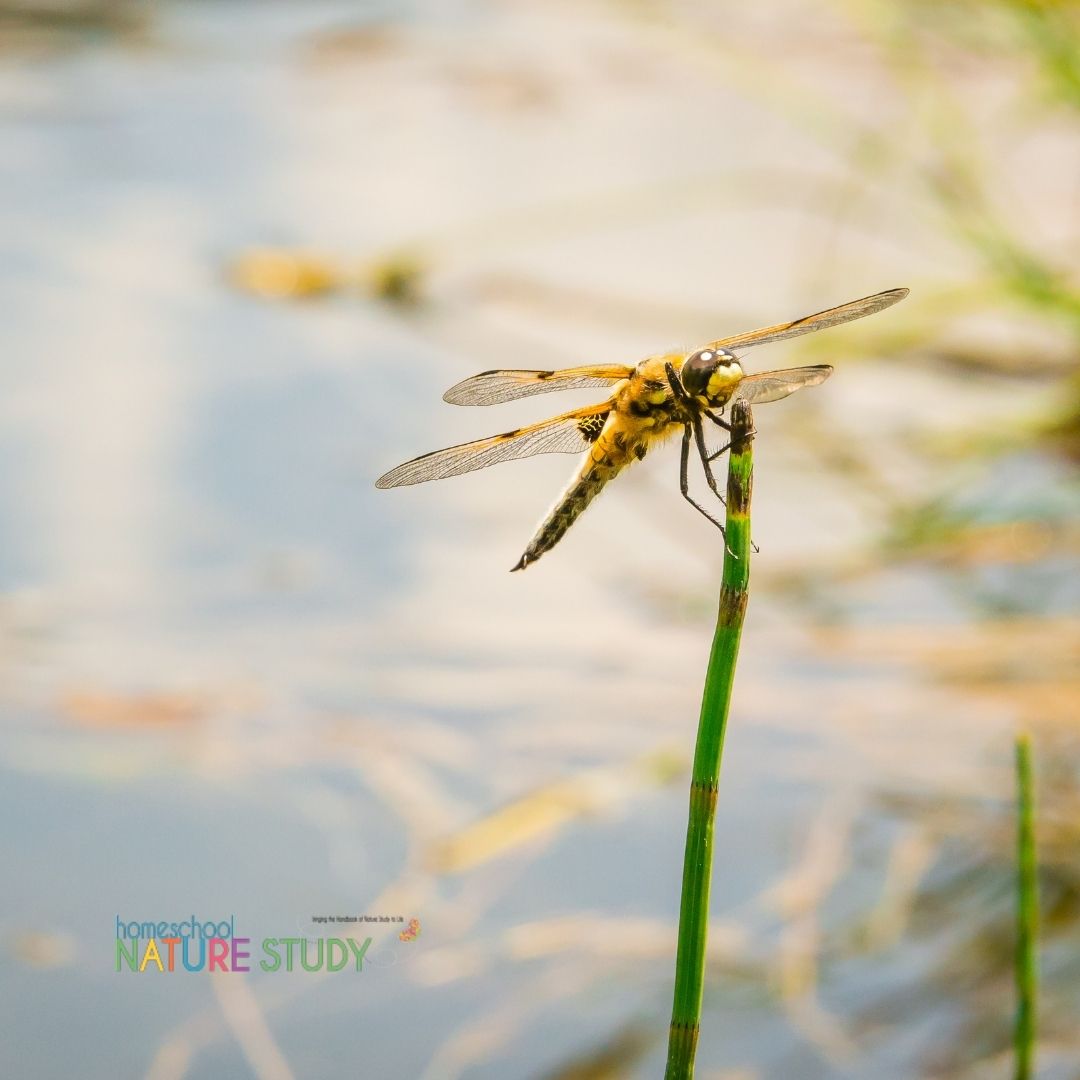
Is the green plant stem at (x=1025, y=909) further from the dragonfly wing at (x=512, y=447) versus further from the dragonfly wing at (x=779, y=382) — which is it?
the dragonfly wing at (x=512, y=447)

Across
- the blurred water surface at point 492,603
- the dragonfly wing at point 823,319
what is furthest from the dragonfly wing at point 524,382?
the blurred water surface at point 492,603

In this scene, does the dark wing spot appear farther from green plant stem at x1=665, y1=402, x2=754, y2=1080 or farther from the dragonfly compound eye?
green plant stem at x1=665, y1=402, x2=754, y2=1080

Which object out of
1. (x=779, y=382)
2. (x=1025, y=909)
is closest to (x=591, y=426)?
(x=779, y=382)

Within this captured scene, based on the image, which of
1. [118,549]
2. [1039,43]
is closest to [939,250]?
[1039,43]

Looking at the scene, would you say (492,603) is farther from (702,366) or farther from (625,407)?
(702,366)

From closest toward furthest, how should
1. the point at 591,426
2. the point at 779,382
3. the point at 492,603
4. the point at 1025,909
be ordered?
the point at 1025,909, the point at 779,382, the point at 591,426, the point at 492,603

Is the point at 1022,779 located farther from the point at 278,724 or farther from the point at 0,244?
the point at 0,244

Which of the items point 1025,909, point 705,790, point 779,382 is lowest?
point 1025,909

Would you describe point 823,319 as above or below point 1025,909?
above
